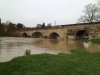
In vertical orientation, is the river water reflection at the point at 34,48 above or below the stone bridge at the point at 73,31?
below

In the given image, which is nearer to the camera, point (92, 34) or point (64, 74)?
point (64, 74)

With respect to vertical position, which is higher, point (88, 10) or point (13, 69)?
point (88, 10)

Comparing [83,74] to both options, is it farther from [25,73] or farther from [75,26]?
[75,26]

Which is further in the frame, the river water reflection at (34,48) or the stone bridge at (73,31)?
the stone bridge at (73,31)

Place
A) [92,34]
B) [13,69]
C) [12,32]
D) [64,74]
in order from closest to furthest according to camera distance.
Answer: [64,74], [13,69], [92,34], [12,32]

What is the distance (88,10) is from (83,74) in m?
47.9

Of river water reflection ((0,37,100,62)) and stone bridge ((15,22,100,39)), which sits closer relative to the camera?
river water reflection ((0,37,100,62))

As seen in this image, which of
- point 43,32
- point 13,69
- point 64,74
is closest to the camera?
point 64,74

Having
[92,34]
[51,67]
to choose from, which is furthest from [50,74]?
[92,34]

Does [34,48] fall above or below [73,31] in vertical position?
below

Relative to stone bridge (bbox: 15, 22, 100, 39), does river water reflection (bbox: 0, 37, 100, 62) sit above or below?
below

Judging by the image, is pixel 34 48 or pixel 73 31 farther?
pixel 73 31

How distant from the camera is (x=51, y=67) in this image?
24.5 ft

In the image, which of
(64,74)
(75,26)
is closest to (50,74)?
(64,74)
